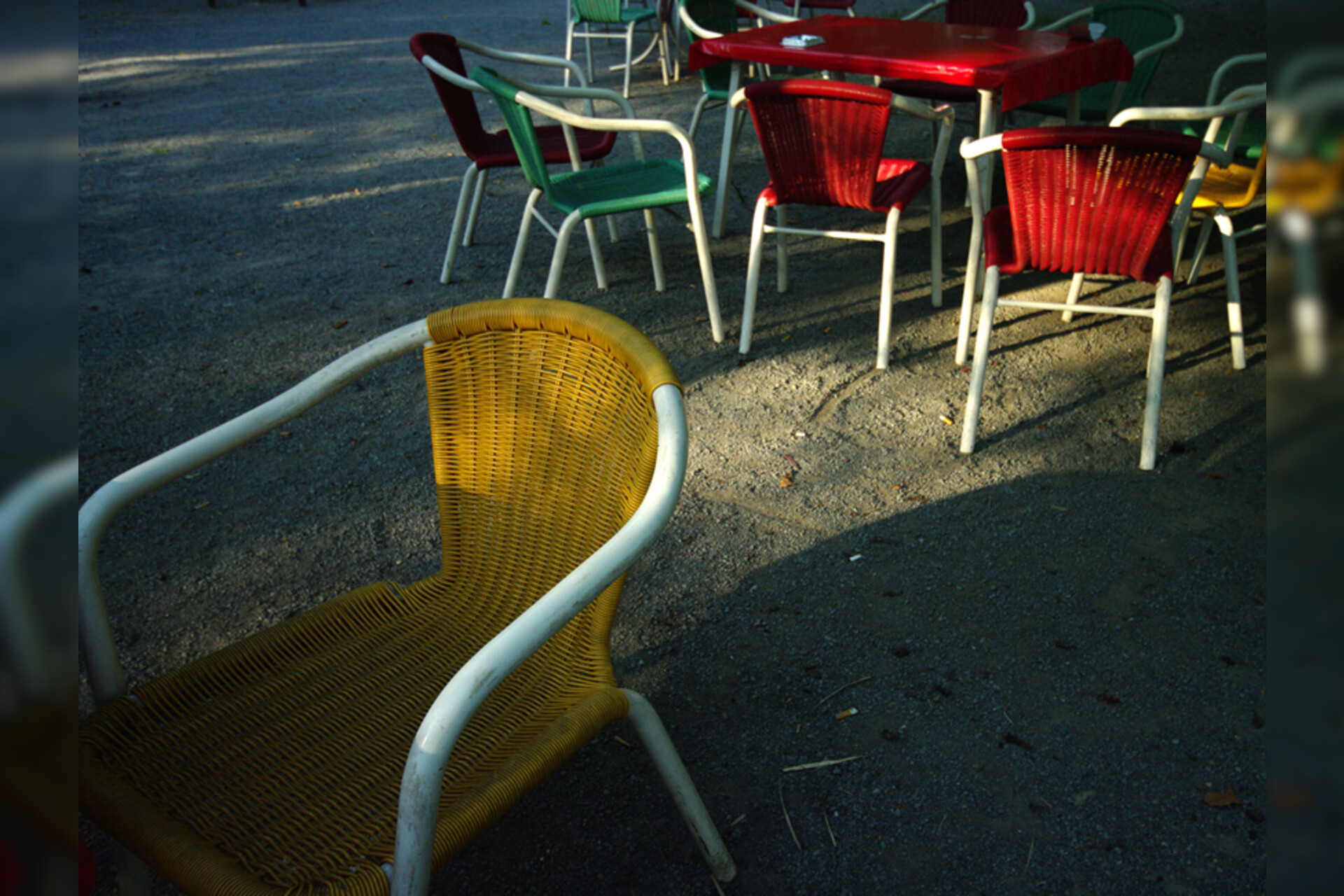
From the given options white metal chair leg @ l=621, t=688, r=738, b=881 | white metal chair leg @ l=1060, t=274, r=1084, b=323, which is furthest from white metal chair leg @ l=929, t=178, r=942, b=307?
white metal chair leg @ l=621, t=688, r=738, b=881

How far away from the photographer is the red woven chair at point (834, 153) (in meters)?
2.86

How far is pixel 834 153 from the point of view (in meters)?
3.00

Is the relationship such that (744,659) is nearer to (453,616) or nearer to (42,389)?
(453,616)

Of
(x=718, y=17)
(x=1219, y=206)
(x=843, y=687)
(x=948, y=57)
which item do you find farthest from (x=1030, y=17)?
(x=843, y=687)

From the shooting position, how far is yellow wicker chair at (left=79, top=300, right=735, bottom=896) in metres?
1.17

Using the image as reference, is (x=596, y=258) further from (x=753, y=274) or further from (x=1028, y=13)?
(x=1028, y=13)

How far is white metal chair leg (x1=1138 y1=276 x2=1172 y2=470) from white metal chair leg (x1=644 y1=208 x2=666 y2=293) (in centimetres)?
185

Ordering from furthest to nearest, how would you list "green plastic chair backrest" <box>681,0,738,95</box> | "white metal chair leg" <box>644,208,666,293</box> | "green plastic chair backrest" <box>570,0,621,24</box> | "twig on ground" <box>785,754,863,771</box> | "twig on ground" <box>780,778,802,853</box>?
"green plastic chair backrest" <box>570,0,621,24</box> < "green plastic chair backrest" <box>681,0,738,95</box> < "white metal chair leg" <box>644,208,666,293</box> < "twig on ground" <box>785,754,863,771</box> < "twig on ground" <box>780,778,802,853</box>

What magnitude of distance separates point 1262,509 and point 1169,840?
3.96ft

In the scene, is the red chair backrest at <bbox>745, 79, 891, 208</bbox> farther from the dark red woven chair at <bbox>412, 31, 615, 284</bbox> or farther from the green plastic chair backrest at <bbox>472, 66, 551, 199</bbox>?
the dark red woven chair at <bbox>412, 31, 615, 284</bbox>

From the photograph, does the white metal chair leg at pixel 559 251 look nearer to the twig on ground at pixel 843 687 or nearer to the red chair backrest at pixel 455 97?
the red chair backrest at pixel 455 97

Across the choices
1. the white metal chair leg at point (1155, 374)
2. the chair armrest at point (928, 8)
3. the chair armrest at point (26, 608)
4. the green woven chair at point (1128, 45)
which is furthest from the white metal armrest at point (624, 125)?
the chair armrest at point (26, 608)

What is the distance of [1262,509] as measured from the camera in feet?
8.29

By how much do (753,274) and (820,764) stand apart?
186 cm
